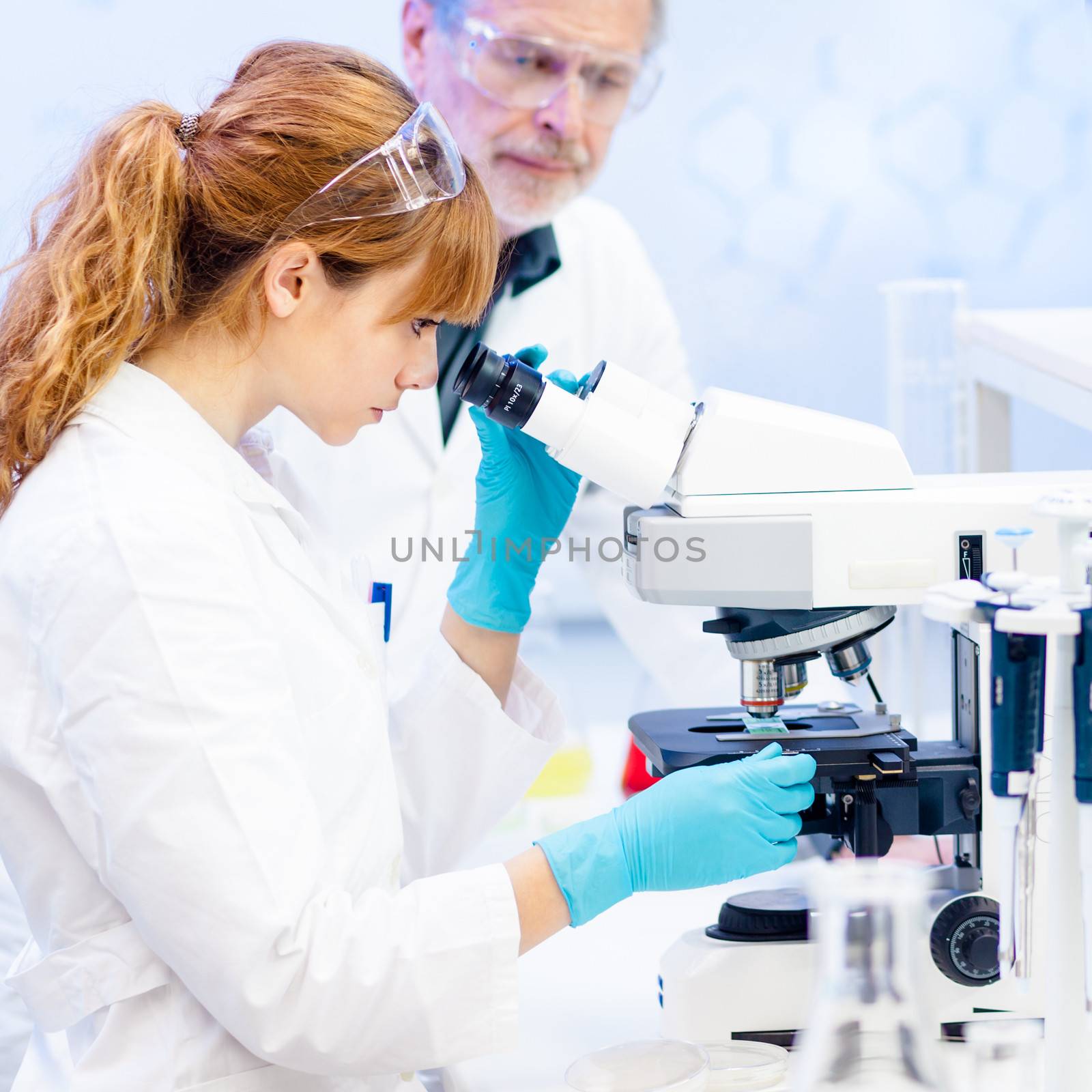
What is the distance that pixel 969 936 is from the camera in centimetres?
104

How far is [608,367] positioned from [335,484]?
95 cm

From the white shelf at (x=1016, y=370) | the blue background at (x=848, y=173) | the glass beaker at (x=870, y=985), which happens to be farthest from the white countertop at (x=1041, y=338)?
the blue background at (x=848, y=173)

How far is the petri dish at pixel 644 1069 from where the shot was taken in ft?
3.13

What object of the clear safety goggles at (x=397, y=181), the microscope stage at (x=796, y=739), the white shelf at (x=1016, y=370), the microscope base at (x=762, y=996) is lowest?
the microscope base at (x=762, y=996)

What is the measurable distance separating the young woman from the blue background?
2.32 m

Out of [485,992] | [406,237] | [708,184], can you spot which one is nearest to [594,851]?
[485,992]

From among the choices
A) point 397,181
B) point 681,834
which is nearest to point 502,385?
point 397,181

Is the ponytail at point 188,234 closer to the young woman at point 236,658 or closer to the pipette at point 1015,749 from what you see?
the young woman at point 236,658

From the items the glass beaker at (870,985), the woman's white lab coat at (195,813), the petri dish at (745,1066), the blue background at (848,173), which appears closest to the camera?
the glass beaker at (870,985)

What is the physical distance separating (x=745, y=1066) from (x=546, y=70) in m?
1.54

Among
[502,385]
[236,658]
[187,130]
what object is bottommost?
[236,658]

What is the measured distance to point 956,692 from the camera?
1141 mm

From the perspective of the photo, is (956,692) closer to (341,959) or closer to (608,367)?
(608,367)

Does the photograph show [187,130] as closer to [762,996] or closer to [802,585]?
[802,585]
